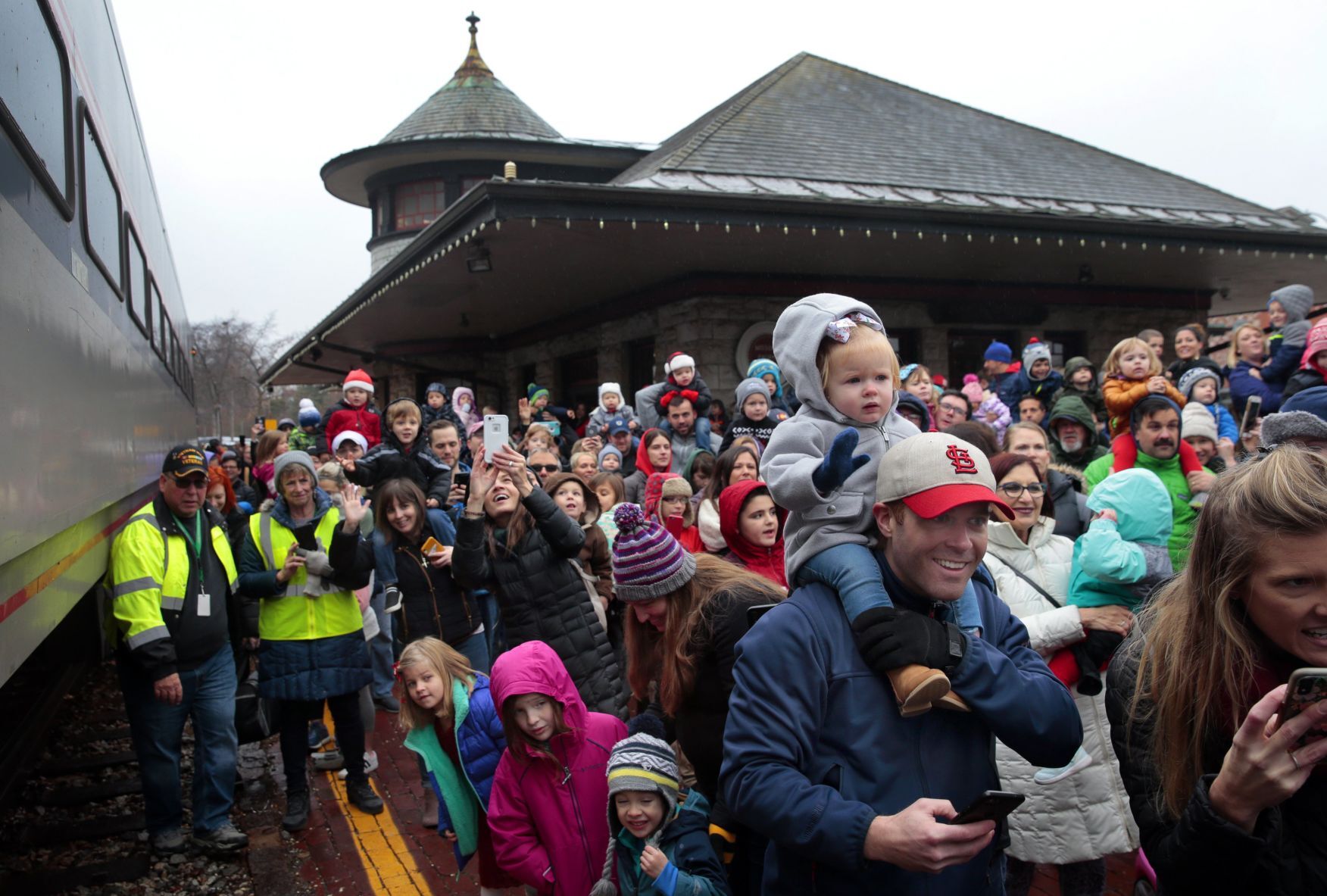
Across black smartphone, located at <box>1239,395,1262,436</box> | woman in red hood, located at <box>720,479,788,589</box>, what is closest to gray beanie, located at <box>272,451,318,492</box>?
woman in red hood, located at <box>720,479,788,589</box>

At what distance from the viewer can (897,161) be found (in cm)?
1367

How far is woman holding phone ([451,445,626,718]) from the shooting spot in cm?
441

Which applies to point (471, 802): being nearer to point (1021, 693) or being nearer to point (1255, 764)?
point (1021, 693)

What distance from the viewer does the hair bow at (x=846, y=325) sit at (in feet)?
7.28

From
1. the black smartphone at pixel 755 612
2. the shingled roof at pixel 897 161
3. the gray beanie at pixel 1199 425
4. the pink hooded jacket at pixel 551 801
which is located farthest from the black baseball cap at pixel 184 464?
the shingled roof at pixel 897 161

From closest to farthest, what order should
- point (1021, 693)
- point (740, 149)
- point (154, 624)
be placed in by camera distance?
point (1021, 693)
point (154, 624)
point (740, 149)

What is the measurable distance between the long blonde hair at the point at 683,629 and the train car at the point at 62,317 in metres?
1.87

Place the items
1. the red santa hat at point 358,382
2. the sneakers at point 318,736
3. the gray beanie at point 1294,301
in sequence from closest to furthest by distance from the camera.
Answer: the sneakers at point 318,736, the gray beanie at point 1294,301, the red santa hat at point 358,382

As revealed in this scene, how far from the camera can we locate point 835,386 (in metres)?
2.28

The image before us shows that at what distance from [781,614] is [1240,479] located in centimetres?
90

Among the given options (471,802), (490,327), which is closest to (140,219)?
(471,802)

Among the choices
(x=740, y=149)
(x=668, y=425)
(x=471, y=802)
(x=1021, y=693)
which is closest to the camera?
(x=1021, y=693)

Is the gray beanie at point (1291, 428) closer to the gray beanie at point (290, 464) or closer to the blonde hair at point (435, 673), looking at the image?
the blonde hair at point (435, 673)

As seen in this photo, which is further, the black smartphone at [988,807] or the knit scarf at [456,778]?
the knit scarf at [456,778]
